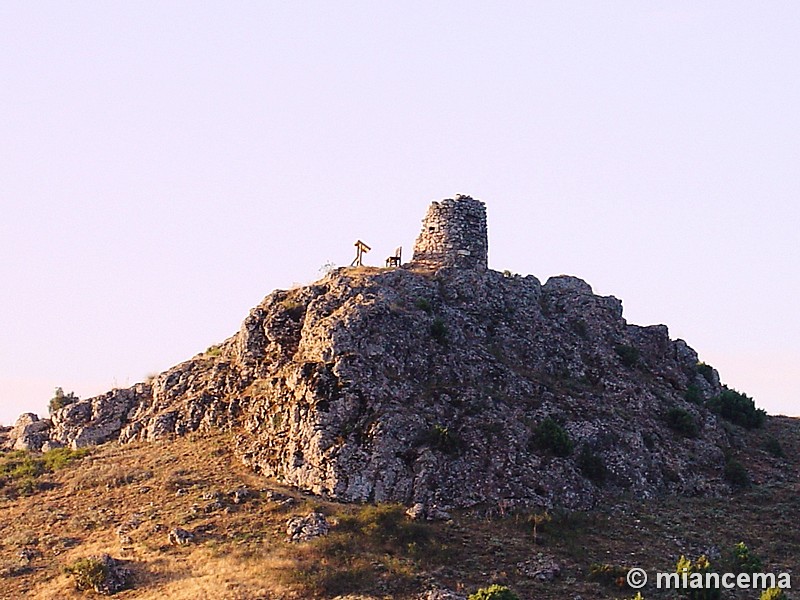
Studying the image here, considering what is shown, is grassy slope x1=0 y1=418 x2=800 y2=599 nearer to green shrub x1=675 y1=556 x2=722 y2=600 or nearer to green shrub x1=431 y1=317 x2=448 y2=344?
green shrub x1=675 y1=556 x2=722 y2=600

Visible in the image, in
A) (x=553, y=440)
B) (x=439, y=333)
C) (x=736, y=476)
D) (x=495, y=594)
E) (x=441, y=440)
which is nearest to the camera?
(x=495, y=594)

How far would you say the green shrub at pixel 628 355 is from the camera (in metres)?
59.9

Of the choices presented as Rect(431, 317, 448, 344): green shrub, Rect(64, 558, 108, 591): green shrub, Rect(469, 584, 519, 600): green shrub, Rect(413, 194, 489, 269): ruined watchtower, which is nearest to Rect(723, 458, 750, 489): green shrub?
Rect(431, 317, 448, 344): green shrub

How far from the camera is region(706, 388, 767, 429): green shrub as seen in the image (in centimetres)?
6119

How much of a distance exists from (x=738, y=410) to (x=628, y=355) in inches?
288

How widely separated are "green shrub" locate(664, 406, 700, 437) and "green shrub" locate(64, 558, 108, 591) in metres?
28.5

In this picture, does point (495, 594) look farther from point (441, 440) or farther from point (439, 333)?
point (439, 333)

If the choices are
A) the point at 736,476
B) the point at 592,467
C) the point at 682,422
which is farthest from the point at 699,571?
the point at 682,422

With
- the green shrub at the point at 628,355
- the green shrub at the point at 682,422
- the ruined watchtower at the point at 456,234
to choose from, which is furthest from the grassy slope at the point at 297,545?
the ruined watchtower at the point at 456,234

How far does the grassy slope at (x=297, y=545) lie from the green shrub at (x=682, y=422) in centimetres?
393

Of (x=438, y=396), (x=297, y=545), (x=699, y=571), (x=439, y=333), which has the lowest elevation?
(x=699, y=571)

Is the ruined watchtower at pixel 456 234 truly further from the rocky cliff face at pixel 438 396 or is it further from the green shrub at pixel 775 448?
the green shrub at pixel 775 448

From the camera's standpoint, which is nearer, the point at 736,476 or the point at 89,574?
the point at 89,574

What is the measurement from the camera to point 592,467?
50.8m
